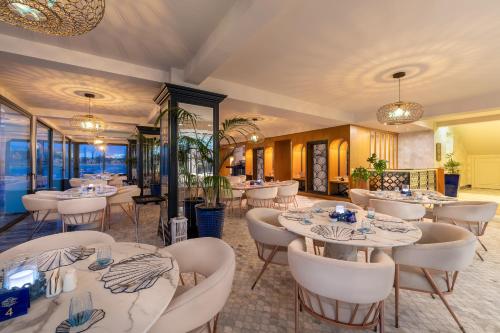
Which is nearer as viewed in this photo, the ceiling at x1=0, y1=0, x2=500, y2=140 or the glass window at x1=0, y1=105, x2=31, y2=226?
the ceiling at x1=0, y1=0, x2=500, y2=140

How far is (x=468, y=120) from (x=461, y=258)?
26.5ft

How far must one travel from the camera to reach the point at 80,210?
309 cm

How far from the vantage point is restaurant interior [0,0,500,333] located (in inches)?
46.6

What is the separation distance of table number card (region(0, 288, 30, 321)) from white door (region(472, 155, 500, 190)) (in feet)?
50.0

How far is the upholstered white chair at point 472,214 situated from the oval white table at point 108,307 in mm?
3663

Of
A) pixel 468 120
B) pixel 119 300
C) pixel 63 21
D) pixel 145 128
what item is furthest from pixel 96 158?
pixel 468 120

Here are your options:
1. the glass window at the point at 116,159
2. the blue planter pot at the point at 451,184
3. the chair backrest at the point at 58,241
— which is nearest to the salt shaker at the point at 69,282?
the chair backrest at the point at 58,241

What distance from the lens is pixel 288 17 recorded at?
2389 mm

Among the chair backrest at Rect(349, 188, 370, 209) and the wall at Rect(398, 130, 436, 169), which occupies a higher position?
the wall at Rect(398, 130, 436, 169)

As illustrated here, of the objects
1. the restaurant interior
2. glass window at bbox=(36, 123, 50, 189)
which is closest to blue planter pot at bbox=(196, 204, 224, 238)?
the restaurant interior

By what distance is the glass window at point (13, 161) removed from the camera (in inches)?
178

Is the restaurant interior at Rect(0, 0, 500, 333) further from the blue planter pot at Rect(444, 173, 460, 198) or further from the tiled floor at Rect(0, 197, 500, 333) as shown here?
the blue planter pot at Rect(444, 173, 460, 198)

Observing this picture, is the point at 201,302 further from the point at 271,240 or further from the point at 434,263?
the point at 434,263

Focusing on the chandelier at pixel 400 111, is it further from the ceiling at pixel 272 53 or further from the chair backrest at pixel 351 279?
the chair backrest at pixel 351 279
